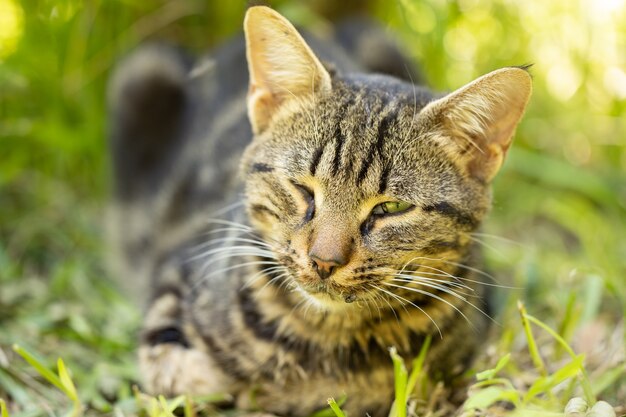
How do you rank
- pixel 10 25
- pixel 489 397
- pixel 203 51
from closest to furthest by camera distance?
pixel 489 397 < pixel 10 25 < pixel 203 51

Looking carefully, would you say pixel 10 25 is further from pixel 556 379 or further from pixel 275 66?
pixel 556 379

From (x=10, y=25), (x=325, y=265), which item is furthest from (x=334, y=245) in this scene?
(x=10, y=25)

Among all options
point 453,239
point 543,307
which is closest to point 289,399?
point 453,239

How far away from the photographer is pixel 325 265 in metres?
1.46

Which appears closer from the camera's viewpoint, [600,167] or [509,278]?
[509,278]

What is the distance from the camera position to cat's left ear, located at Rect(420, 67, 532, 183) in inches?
60.0

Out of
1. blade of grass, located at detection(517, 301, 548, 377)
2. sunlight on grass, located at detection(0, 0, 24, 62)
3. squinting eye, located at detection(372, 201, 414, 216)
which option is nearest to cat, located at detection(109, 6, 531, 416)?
squinting eye, located at detection(372, 201, 414, 216)

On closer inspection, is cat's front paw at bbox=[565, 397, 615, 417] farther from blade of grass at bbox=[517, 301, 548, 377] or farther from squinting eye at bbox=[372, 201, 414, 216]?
squinting eye at bbox=[372, 201, 414, 216]

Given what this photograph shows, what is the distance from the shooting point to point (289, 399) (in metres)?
1.77

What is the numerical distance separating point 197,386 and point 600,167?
252 centimetres

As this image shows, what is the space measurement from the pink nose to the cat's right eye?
11 cm

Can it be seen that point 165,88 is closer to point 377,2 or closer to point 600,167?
point 377,2

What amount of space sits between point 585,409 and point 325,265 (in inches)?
23.5

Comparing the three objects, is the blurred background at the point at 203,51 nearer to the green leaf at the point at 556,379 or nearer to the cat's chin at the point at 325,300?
the green leaf at the point at 556,379
